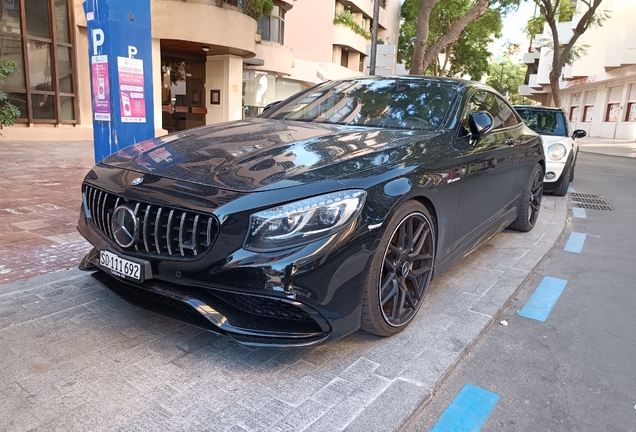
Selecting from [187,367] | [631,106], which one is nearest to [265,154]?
[187,367]

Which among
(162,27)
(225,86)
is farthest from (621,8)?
(162,27)

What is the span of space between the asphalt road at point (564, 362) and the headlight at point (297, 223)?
948 mm

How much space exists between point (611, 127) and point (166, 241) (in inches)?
1457

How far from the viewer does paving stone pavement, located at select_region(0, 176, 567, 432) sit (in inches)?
78.2

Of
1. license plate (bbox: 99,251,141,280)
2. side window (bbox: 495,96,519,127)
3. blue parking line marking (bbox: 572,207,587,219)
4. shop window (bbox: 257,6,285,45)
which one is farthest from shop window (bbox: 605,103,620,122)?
license plate (bbox: 99,251,141,280)

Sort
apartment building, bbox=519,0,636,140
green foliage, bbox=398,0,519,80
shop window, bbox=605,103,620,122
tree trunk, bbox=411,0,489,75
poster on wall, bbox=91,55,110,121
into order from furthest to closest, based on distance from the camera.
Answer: shop window, bbox=605,103,620,122
apartment building, bbox=519,0,636,140
green foliage, bbox=398,0,519,80
tree trunk, bbox=411,0,489,75
poster on wall, bbox=91,55,110,121

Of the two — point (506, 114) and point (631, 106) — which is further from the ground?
point (631, 106)

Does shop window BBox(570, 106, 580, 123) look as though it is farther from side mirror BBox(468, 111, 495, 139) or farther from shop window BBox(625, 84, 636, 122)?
side mirror BBox(468, 111, 495, 139)

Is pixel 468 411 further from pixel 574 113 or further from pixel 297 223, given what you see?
pixel 574 113

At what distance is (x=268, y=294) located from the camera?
6.87 feet

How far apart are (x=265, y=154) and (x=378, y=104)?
137 cm

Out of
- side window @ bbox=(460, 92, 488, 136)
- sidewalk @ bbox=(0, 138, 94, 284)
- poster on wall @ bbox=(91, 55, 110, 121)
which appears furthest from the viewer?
poster on wall @ bbox=(91, 55, 110, 121)

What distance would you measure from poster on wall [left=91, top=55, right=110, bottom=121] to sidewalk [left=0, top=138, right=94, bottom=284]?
111 cm

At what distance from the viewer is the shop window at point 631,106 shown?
30094 mm
